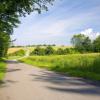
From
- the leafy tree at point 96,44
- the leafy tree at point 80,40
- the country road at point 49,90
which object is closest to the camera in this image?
the country road at point 49,90

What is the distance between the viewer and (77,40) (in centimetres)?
19125

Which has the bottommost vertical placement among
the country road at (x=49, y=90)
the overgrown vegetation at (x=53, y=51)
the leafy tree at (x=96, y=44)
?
the country road at (x=49, y=90)

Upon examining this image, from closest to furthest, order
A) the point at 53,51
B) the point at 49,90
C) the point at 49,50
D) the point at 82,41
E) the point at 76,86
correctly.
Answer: the point at 49,90
the point at 76,86
the point at 53,51
the point at 49,50
the point at 82,41

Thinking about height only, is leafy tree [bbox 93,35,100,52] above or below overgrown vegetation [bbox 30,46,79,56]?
above

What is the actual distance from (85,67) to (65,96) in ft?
72.4

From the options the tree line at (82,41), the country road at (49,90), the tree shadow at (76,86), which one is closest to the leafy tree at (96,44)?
the tree line at (82,41)

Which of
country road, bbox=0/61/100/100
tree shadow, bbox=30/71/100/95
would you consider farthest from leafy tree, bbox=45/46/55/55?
country road, bbox=0/61/100/100

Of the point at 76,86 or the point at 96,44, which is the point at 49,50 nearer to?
the point at 96,44

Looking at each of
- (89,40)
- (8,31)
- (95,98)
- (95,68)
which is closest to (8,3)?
(95,98)

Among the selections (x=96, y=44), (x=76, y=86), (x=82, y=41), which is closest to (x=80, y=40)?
(x=82, y=41)

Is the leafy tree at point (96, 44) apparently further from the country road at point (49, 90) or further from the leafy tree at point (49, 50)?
the country road at point (49, 90)

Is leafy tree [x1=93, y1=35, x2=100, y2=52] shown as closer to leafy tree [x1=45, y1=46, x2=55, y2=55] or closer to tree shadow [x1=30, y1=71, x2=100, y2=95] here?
leafy tree [x1=45, y1=46, x2=55, y2=55]

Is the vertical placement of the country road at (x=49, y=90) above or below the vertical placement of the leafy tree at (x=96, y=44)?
below

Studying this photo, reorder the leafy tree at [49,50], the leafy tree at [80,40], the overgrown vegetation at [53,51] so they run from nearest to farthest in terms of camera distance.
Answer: the overgrown vegetation at [53,51]
the leafy tree at [49,50]
the leafy tree at [80,40]
